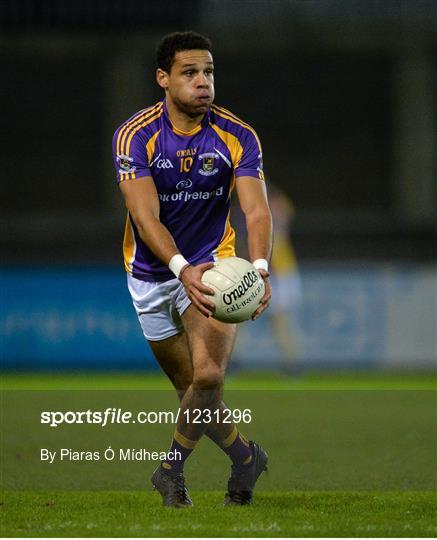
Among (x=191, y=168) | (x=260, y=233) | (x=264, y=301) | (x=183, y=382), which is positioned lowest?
(x=183, y=382)

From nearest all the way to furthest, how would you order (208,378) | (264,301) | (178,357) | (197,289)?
(197,289), (264,301), (208,378), (178,357)

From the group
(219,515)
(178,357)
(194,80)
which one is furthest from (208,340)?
(194,80)

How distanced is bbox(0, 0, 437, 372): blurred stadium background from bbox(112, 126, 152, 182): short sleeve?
28.4 ft

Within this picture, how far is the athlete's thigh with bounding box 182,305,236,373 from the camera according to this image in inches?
258

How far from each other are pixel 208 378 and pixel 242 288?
0.57 m

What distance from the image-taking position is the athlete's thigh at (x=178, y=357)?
22.7ft

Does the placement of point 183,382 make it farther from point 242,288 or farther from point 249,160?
point 249,160

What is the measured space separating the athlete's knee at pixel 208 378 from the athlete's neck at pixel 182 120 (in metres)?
1.30

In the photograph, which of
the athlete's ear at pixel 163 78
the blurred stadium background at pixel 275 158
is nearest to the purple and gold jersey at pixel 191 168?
the athlete's ear at pixel 163 78

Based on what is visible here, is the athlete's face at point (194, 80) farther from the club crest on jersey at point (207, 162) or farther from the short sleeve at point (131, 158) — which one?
the short sleeve at point (131, 158)

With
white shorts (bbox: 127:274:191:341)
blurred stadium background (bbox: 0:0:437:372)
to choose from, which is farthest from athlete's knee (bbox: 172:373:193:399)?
blurred stadium background (bbox: 0:0:437:372)

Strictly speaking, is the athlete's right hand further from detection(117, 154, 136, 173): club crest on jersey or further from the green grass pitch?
the green grass pitch

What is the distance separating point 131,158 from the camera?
6.62 metres

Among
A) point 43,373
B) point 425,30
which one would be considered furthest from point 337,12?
point 43,373
